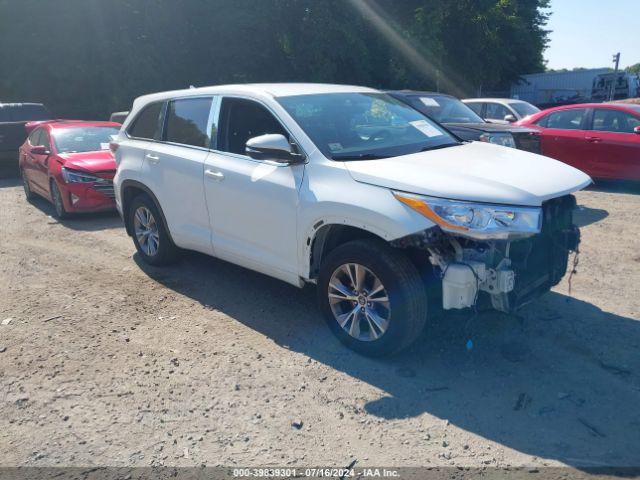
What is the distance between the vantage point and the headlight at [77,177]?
882 centimetres

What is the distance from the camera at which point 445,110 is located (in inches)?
416

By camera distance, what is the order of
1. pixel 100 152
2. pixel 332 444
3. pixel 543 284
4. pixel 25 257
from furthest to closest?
pixel 100 152, pixel 25 257, pixel 543 284, pixel 332 444

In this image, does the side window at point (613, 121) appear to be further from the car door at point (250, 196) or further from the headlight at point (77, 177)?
the headlight at point (77, 177)

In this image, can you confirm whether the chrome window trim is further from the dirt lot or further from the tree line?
the tree line

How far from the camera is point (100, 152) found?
31.6 ft

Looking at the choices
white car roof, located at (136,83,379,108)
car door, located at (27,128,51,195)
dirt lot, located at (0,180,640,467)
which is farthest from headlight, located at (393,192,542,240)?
car door, located at (27,128,51,195)

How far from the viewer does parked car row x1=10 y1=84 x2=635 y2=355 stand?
3.76 metres

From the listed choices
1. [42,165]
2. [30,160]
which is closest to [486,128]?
[42,165]

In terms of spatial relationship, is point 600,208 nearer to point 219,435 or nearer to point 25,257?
point 219,435

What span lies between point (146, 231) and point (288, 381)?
3.02 m

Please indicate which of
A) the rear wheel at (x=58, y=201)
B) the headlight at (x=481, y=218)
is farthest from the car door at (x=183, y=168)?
the rear wheel at (x=58, y=201)

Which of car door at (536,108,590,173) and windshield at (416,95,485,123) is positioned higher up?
windshield at (416,95,485,123)

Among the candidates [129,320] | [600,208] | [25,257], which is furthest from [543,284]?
[25,257]

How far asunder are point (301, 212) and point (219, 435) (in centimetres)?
166
